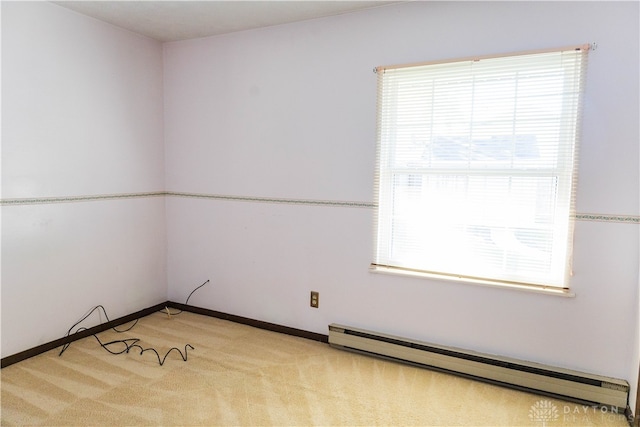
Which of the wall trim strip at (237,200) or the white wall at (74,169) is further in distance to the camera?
the white wall at (74,169)

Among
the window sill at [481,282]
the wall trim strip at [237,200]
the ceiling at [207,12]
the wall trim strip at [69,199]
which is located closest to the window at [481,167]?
the window sill at [481,282]

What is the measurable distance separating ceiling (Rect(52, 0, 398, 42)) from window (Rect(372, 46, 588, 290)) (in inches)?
23.9

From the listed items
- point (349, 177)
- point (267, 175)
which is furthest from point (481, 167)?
point (267, 175)

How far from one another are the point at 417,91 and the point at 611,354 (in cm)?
188

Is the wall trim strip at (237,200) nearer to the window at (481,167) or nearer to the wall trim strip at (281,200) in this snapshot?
the wall trim strip at (281,200)

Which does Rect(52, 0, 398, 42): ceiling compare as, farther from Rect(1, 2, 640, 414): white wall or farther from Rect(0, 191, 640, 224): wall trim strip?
Rect(0, 191, 640, 224): wall trim strip

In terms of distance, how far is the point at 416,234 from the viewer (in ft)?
8.97

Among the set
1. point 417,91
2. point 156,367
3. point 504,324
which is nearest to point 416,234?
point 504,324

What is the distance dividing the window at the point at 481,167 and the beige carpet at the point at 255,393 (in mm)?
684

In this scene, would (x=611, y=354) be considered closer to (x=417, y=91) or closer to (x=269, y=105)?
(x=417, y=91)

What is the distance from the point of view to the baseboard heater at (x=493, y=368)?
7.43 ft

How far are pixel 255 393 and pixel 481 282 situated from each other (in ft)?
4.92

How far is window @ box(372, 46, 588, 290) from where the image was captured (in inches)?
91.7

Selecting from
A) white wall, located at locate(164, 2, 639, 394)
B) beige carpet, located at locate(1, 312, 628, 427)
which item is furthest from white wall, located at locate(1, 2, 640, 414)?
beige carpet, located at locate(1, 312, 628, 427)
